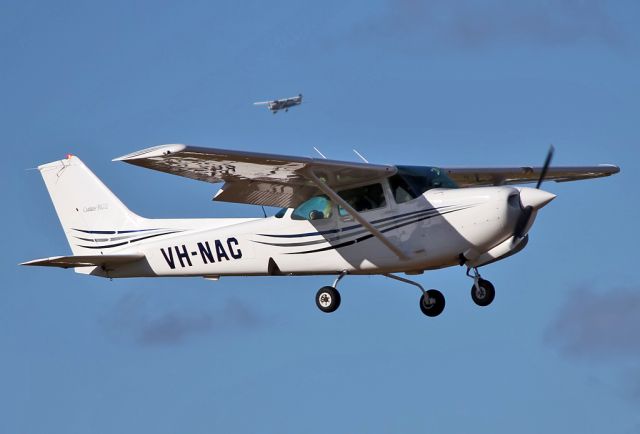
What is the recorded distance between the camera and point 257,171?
2131 cm

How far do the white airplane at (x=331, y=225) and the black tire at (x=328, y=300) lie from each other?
2cm

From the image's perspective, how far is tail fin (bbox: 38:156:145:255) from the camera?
2555 cm

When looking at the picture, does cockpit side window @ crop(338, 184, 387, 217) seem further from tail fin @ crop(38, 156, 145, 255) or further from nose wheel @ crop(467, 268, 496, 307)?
tail fin @ crop(38, 156, 145, 255)

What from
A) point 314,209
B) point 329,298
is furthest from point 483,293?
point 314,209

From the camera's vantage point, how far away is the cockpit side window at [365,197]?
21.7 m

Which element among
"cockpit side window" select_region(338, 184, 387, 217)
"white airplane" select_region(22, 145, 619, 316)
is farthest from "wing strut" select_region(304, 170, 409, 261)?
"cockpit side window" select_region(338, 184, 387, 217)

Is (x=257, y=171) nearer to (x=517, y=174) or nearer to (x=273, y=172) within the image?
(x=273, y=172)

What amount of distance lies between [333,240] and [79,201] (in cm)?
598

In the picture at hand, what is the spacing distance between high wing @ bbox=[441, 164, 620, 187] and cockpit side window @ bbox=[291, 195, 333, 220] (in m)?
2.24

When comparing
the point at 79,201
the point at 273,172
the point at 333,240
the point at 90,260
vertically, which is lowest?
the point at 333,240

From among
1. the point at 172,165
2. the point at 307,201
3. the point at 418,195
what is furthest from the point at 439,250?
the point at 172,165

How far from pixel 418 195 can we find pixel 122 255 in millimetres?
5884

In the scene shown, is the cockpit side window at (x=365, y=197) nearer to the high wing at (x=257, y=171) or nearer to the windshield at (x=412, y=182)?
the high wing at (x=257, y=171)

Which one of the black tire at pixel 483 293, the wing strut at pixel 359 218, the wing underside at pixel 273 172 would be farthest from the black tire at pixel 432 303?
the wing underside at pixel 273 172
